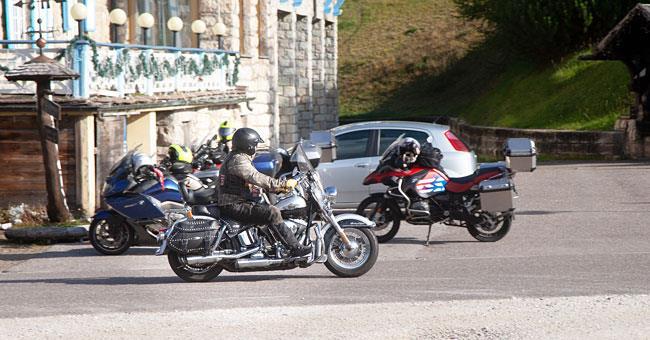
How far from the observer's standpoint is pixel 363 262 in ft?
41.4

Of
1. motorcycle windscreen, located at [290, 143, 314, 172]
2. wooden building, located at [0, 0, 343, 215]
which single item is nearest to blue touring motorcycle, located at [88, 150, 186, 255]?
motorcycle windscreen, located at [290, 143, 314, 172]

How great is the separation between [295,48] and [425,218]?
1208 inches

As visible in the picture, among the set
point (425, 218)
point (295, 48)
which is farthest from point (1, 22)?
point (295, 48)

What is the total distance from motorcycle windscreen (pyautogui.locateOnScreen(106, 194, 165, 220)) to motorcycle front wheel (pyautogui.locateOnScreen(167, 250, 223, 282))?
3171 millimetres

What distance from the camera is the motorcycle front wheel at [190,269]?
12477 millimetres

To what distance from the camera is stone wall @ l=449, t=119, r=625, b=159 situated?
32.8m

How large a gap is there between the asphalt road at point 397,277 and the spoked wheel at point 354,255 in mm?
115

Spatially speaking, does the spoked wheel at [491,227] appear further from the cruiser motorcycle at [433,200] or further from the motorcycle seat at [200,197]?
the motorcycle seat at [200,197]

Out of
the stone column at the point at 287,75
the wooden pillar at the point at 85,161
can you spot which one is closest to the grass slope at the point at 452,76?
the stone column at the point at 287,75

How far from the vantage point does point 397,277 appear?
1270 centimetres

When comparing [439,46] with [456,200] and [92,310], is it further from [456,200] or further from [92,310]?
[92,310]

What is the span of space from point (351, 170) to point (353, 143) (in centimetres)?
48

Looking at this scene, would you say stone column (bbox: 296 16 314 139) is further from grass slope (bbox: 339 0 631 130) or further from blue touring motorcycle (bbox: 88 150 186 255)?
blue touring motorcycle (bbox: 88 150 186 255)

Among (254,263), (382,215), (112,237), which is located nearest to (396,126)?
(382,215)
